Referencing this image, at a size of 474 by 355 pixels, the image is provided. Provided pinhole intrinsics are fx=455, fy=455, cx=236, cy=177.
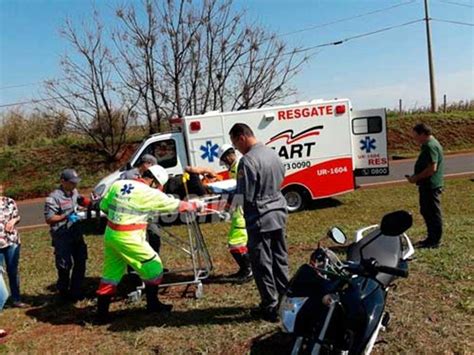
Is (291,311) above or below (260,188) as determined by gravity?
below

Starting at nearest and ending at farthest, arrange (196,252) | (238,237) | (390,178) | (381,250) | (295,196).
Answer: (381,250)
(238,237)
(196,252)
(295,196)
(390,178)

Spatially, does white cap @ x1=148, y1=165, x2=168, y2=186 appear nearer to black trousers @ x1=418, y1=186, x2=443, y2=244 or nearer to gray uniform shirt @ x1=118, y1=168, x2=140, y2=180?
gray uniform shirt @ x1=118, y1=168, x2=140, y2=180

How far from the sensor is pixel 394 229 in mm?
2615

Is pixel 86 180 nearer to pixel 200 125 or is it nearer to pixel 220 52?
pixel 220 52

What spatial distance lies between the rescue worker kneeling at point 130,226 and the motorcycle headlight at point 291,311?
6.36 feet

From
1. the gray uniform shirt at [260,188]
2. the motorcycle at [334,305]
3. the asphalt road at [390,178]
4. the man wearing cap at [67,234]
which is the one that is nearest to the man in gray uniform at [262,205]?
the gray uniform shirt at [260,188]

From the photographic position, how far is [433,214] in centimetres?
603

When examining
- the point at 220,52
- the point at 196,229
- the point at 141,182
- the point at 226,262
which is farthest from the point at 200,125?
the point at 220,52

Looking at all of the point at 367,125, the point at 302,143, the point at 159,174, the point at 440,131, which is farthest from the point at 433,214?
the point at 440,131

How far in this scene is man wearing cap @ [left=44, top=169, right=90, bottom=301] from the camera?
532cm

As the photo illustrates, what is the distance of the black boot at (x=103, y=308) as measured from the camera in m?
4.62

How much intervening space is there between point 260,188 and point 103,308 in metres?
2.11

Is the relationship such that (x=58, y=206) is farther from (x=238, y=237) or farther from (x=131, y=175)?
(x=238, y=237)

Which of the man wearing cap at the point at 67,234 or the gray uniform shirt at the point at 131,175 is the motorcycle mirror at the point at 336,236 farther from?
the man wearing cap at the point at 67,234
